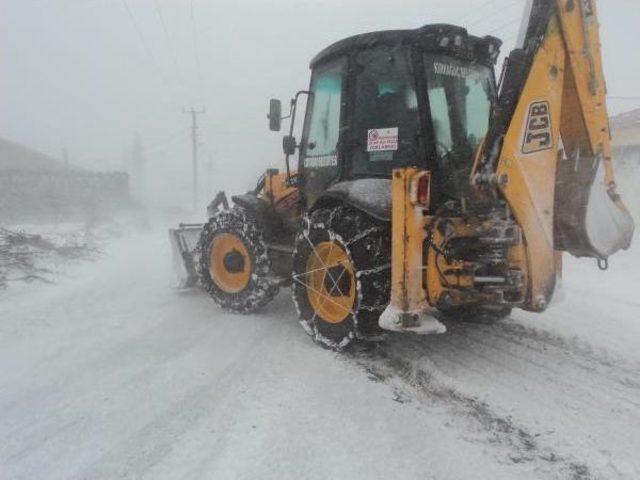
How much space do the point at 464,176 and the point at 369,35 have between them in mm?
1528

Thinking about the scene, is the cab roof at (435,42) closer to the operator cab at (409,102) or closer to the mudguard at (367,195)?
the operator cab at (409,102)

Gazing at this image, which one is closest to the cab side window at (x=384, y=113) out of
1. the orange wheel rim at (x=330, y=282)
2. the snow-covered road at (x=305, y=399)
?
the orange wheel rim at (x=330, y=282)

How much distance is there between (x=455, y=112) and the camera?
15.4ft

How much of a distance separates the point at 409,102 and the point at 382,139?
385 millimetres

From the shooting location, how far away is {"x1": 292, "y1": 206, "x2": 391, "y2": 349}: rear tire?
14.1 feet

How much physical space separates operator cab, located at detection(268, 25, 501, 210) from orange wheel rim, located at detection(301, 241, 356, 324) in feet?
2.53

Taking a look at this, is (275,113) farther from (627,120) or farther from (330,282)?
(627,120)

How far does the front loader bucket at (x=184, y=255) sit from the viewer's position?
7.23 m

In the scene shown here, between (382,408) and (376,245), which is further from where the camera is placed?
(376,245)

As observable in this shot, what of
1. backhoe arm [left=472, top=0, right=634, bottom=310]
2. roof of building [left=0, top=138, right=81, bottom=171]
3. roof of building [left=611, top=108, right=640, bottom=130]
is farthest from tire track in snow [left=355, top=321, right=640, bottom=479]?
roof of building [left=0, top=138, right=81, bottom=171]

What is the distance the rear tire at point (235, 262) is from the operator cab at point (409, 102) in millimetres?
1173

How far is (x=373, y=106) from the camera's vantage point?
15.8 ft

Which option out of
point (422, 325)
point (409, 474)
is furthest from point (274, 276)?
point (409, 474)

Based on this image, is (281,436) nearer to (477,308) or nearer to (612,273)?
(477,308)
